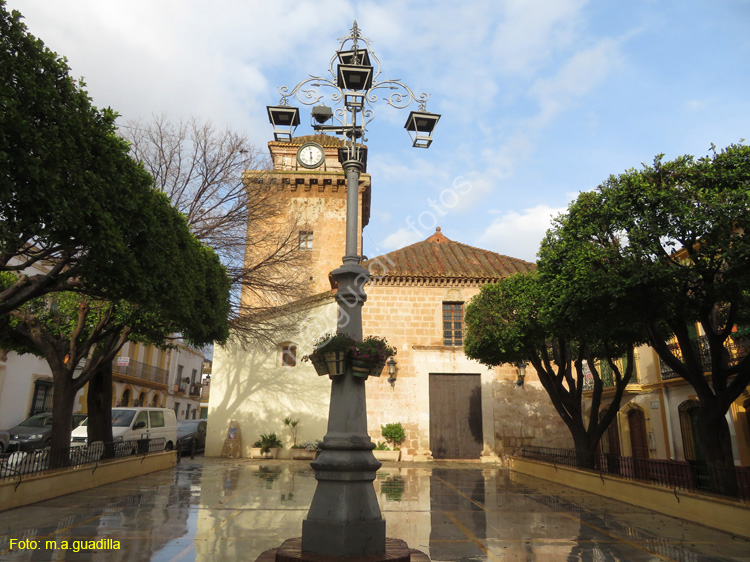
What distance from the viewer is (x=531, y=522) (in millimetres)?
8266

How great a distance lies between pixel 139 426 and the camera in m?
16.9

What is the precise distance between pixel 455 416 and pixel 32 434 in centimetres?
1417

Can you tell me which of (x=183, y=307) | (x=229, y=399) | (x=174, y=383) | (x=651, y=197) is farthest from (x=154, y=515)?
(x=174, y=383)

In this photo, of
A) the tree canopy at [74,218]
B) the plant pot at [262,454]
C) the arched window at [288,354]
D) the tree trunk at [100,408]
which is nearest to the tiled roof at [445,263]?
the arched window at [288,354]

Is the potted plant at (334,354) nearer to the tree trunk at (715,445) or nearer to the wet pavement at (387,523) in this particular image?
the wet pavement at (387,523)

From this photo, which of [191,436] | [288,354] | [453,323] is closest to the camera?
[453,323]

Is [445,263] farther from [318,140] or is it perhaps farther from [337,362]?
[337,362]

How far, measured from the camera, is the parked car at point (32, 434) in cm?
1515

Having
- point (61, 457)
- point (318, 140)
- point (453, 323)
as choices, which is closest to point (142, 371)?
→ point (318, 140)

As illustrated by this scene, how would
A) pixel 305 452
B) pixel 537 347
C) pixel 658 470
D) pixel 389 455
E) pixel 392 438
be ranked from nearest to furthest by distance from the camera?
pixel 658 470 → pixel 537 347 → pixel 389 455 → pixel 392 438 → pixel 305 452

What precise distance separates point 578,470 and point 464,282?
9.03 meters

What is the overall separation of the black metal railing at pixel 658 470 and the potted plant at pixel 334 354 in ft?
23.2

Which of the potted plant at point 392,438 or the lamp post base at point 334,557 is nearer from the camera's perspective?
the lamp post base at point 334,557

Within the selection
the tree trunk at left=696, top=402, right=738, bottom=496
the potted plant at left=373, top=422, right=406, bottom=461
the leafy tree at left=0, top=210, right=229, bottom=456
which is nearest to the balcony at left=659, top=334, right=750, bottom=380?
the tree trunk at left=696, top=402, right=738, bottom=496
